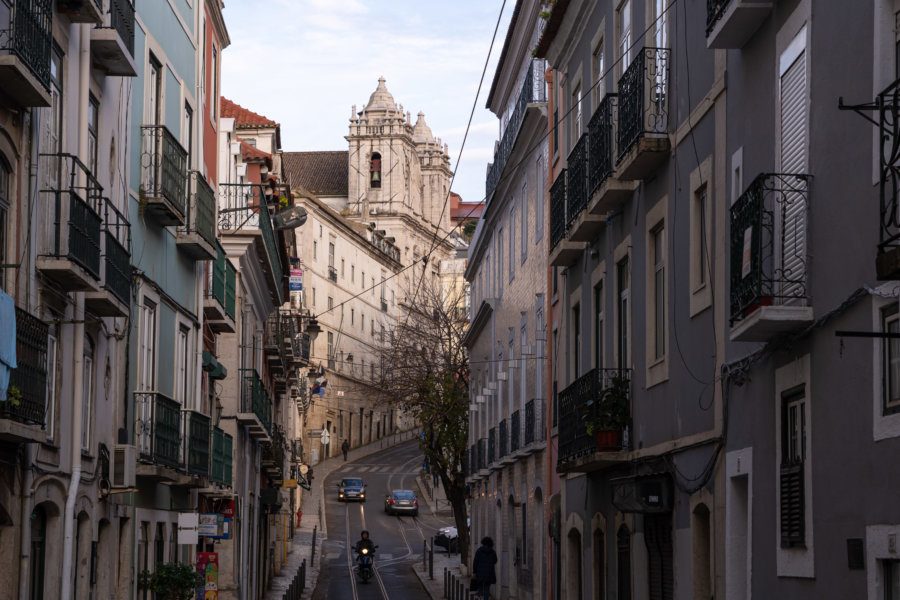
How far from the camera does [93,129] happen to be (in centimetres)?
1731

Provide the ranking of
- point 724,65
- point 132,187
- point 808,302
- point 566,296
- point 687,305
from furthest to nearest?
point 566,296 → point 132,187 → point 687,305 → point 724,65 → point 808,302

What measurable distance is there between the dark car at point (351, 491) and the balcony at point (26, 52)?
6866 cm

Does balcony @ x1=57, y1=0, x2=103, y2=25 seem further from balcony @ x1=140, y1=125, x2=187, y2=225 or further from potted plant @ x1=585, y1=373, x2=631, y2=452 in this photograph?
potted plant @ x1=585, y1=373, x2=631, y2=452

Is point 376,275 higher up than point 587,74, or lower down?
higher up

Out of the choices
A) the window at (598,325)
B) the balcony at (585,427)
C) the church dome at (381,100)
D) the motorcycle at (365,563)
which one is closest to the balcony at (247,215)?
the window at (598,325)

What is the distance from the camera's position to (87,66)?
15789 mm

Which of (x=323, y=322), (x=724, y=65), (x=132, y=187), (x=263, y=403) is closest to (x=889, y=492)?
(x=724, y=65)

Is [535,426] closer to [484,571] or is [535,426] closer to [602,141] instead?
[484,571]

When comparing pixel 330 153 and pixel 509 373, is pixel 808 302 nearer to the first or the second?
pixel 509 373

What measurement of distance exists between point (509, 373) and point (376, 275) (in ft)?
280

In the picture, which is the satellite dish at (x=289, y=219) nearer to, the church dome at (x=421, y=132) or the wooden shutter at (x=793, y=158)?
the wooden shutter at (x=793, y=158)

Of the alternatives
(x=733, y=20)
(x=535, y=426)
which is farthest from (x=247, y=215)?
(x=733, y=20)

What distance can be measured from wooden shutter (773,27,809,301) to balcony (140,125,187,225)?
10046 millimetres

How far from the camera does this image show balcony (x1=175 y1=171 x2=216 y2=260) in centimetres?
2236
